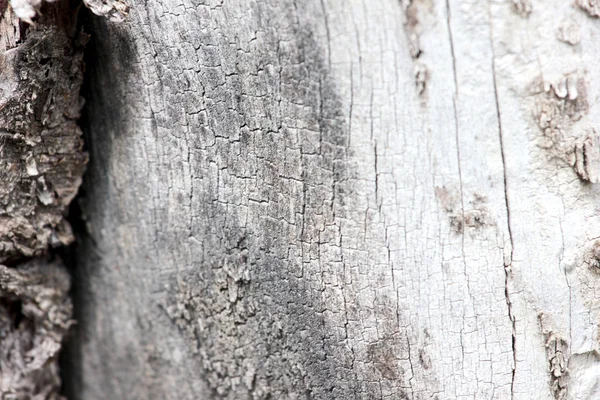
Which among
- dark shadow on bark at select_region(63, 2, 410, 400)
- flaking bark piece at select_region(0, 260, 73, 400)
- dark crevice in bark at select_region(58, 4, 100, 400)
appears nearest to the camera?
dark shadow on bark at select_region(63, 2, 410, 400)

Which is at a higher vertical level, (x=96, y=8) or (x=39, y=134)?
(x=96, y=8)

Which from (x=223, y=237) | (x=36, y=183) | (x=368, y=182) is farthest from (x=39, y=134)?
(x=368, y=182)

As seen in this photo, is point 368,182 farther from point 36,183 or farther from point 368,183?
point 36,183

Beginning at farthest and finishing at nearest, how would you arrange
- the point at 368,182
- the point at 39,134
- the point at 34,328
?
1. the point at 34,328
2. the point at 39,134
3. the point at 368,182

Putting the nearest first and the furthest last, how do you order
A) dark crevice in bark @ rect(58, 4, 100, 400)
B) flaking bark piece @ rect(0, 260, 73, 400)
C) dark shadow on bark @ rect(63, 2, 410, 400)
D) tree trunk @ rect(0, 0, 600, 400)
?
1. tree trunk @ rect(0, 0, 600, 400)
2. dark shadow on bark @ rect(63, 2, 410, 400)
3. dark crevice in bark @ rect(58, 4, 100, 400)
4. flaking bark piece @ rect(0, 260, 73, 400)

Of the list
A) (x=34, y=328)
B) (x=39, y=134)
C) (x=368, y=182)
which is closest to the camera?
(x=368, y=182)

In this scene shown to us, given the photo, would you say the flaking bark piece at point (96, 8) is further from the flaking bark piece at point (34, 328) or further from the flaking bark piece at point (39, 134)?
the flaking bark piece at point (34, 328)

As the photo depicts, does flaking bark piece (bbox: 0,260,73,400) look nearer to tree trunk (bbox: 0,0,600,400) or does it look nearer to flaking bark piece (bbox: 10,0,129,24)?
tree trunk (bbox: 0,0,600,400)

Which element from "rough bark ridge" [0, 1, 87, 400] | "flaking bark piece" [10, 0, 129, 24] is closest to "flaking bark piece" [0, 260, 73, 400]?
"rough bark ridge" [0, 1, 87, 400]
